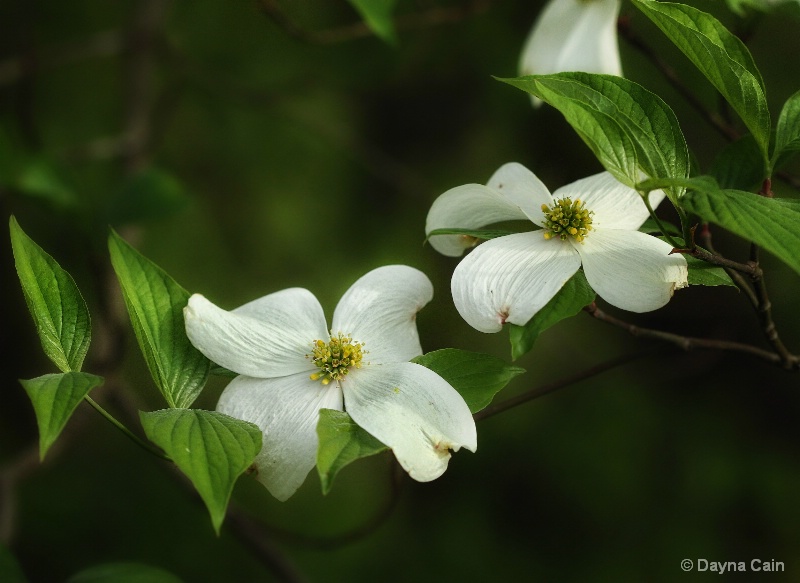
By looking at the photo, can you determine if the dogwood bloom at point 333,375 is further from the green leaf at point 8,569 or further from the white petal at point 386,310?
the green leaf at point 8,569

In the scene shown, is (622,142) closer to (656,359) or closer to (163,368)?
(163,368)

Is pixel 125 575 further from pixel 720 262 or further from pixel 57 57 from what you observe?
→ pixel 57 57

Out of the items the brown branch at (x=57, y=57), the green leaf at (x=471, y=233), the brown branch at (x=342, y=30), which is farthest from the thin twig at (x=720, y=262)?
the brown branch at (x=57, y=57)

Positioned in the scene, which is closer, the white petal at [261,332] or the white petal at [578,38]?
the white petal at [261,332]

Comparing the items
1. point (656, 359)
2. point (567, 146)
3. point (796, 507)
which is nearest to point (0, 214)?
point (567, 146)

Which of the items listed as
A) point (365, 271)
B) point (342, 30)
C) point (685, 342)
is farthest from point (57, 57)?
point (685, 342)
